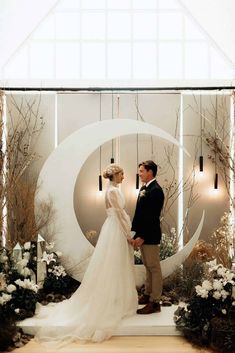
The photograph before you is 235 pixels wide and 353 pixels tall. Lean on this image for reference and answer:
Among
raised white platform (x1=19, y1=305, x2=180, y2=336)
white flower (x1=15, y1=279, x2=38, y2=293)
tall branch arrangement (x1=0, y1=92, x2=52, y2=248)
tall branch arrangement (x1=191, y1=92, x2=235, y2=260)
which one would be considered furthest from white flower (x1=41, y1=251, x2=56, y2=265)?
tall branch arrangement (x1=191, y1=92, x2=235, y2=260)

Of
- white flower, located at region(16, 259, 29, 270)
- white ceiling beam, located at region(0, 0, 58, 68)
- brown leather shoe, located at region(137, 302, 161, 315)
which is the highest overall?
white ceiling beam, located at region(0, 0, 58, 68)

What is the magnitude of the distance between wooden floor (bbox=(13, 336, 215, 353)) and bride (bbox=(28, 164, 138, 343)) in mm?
103

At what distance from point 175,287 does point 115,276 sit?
1457 millimetres

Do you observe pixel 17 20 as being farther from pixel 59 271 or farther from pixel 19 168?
pixel 59 271

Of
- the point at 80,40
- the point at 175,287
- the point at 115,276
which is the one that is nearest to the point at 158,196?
the point at 115,276

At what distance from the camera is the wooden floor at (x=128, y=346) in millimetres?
4742

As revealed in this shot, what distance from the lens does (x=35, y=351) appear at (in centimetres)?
473

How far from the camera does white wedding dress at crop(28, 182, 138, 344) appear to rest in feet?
16.6

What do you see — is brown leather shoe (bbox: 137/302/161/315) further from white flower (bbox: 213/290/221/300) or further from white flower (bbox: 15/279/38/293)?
white flower (bbox: 15/279/38/293)

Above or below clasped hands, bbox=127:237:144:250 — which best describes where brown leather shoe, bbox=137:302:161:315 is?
below

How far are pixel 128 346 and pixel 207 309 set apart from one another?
33.9 inches

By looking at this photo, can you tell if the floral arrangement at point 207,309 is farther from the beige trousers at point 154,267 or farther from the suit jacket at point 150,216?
the suit jacket at point 150,216

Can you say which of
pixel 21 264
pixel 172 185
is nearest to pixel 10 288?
pixel 21 264

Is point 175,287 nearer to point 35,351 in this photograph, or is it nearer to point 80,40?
point 35,351
